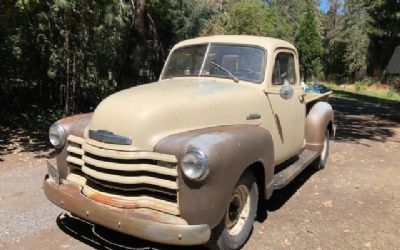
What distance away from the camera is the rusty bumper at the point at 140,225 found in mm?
3830

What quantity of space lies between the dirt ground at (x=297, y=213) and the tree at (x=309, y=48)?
3963 cm

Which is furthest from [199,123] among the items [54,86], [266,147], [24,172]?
[54,86]

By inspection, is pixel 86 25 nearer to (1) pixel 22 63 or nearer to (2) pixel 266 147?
(1) pixel 22 63

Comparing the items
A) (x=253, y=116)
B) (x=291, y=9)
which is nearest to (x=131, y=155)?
(x=253, y=116)

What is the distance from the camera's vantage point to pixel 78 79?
13555mm

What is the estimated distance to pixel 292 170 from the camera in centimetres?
607

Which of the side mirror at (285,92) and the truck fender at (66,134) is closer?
the truck fender at (66,134)

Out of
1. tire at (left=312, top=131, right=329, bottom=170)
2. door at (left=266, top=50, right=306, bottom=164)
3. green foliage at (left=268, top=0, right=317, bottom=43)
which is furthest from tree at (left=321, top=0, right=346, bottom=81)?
door at (left=266, top=50, right=306, bottom=164)

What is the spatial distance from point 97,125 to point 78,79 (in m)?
9.50

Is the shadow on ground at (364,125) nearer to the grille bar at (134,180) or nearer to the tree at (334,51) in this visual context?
the grille bar at (134,180)

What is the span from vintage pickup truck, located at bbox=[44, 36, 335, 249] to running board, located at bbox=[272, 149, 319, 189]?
0.02 m

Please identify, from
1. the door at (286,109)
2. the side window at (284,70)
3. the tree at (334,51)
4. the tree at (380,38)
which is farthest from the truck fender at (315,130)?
the tree at (334,51)

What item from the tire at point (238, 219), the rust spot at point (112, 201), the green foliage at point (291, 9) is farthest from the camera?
the green foliage at point (291, 9)

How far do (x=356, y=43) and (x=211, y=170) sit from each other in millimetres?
46765
